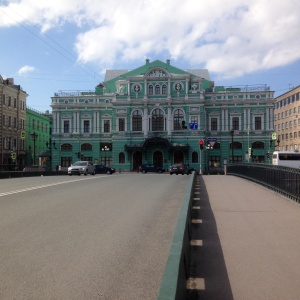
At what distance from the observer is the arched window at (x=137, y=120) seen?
7088 centimetres

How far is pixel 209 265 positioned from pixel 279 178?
11.2 meters

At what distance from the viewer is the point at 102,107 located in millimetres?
73938

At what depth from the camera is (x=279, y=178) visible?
1709cm

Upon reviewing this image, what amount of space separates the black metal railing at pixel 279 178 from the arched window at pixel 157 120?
43.8 meters

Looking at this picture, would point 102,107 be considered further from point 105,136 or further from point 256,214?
point 256,214

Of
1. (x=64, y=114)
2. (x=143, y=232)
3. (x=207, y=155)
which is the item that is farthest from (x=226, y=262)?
(x=64, y=114)

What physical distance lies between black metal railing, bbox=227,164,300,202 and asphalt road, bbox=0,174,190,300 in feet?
13.8

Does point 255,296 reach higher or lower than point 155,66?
lower

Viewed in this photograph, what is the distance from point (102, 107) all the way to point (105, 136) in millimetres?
4984

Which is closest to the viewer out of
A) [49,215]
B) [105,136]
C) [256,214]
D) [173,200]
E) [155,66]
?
[49,215]

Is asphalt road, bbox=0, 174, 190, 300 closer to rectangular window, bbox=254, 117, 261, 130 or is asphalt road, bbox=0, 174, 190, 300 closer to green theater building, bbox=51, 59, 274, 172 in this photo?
green theater building, bbox=51, 59, 274, 172

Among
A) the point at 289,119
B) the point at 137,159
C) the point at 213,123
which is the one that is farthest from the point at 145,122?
the point at 289,119

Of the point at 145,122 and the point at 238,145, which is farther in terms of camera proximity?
the point at 238,145

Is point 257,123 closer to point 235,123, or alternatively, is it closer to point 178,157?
point 235,123
